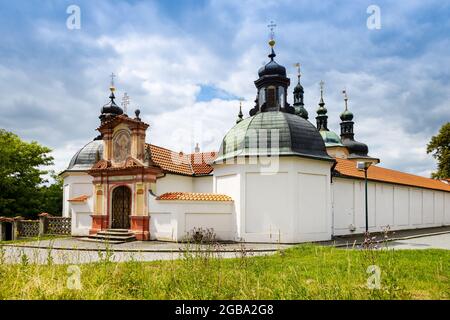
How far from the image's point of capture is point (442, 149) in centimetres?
4353

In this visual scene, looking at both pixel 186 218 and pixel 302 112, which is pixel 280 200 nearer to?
pixel 186 218

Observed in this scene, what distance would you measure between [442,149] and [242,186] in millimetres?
35838

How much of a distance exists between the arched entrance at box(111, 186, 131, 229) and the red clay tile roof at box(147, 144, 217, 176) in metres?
2.52

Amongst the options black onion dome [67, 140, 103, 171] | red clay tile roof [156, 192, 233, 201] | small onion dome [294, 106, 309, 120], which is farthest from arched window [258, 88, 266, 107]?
small onion dome [294, 106, 309, 120]

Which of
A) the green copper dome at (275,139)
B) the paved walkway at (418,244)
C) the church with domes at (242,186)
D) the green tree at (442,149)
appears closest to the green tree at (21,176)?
the church with domes at (242,186)

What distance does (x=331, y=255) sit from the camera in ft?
36.8

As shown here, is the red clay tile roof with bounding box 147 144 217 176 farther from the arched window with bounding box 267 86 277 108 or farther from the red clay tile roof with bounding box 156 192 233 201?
the arched window with bounding box 267 86 277 108

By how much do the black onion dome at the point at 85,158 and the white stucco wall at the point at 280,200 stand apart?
535 inches

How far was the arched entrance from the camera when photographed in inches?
801

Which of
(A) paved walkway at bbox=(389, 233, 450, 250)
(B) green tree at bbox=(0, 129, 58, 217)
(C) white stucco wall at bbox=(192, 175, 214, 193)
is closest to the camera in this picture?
(A) paved walkway at bbox=(389, 233, 450, 250)

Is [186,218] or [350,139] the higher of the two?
[350,139]

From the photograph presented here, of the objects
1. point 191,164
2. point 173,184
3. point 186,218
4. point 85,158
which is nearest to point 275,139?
point 186,218

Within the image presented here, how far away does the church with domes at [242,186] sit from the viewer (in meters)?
17.9

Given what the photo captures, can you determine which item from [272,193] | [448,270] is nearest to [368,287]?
[448,270]
